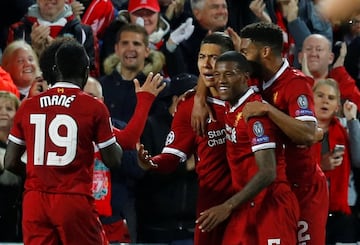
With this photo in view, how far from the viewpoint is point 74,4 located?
9609 mm

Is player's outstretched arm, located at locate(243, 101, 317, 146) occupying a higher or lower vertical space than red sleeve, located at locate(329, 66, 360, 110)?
lower

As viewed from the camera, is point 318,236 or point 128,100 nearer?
point 318,236

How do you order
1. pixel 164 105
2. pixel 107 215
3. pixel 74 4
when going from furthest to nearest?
pixel 74 4 < pixel 164 105 < pixel 107 215

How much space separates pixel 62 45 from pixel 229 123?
1.12m

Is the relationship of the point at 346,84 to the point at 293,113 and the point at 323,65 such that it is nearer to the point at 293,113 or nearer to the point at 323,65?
the point at 323,65

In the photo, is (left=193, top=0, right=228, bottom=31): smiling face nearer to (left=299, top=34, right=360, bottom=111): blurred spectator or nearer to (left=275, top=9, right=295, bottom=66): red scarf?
(left=275, top=9, right=295, bottom=66): red scarf

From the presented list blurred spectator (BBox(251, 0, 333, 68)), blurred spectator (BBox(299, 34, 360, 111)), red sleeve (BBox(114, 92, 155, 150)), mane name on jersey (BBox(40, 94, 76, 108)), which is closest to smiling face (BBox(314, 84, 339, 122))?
blurred spectator (BBox(299, 34, 360, 111))

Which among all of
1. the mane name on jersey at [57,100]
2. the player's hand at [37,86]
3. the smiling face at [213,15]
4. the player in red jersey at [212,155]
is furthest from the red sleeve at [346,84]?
the mane name on jersey at [57,100]

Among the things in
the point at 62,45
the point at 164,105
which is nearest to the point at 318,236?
the point at 62,45

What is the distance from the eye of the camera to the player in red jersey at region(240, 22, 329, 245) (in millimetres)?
5965

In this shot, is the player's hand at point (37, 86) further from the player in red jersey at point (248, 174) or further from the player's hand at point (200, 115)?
the player in red jersey at point (248, 174)

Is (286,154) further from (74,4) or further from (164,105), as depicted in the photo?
(74,4)

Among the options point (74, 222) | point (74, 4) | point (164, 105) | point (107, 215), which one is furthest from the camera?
point (74, 4)

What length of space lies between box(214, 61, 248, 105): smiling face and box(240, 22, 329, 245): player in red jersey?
14 cm
